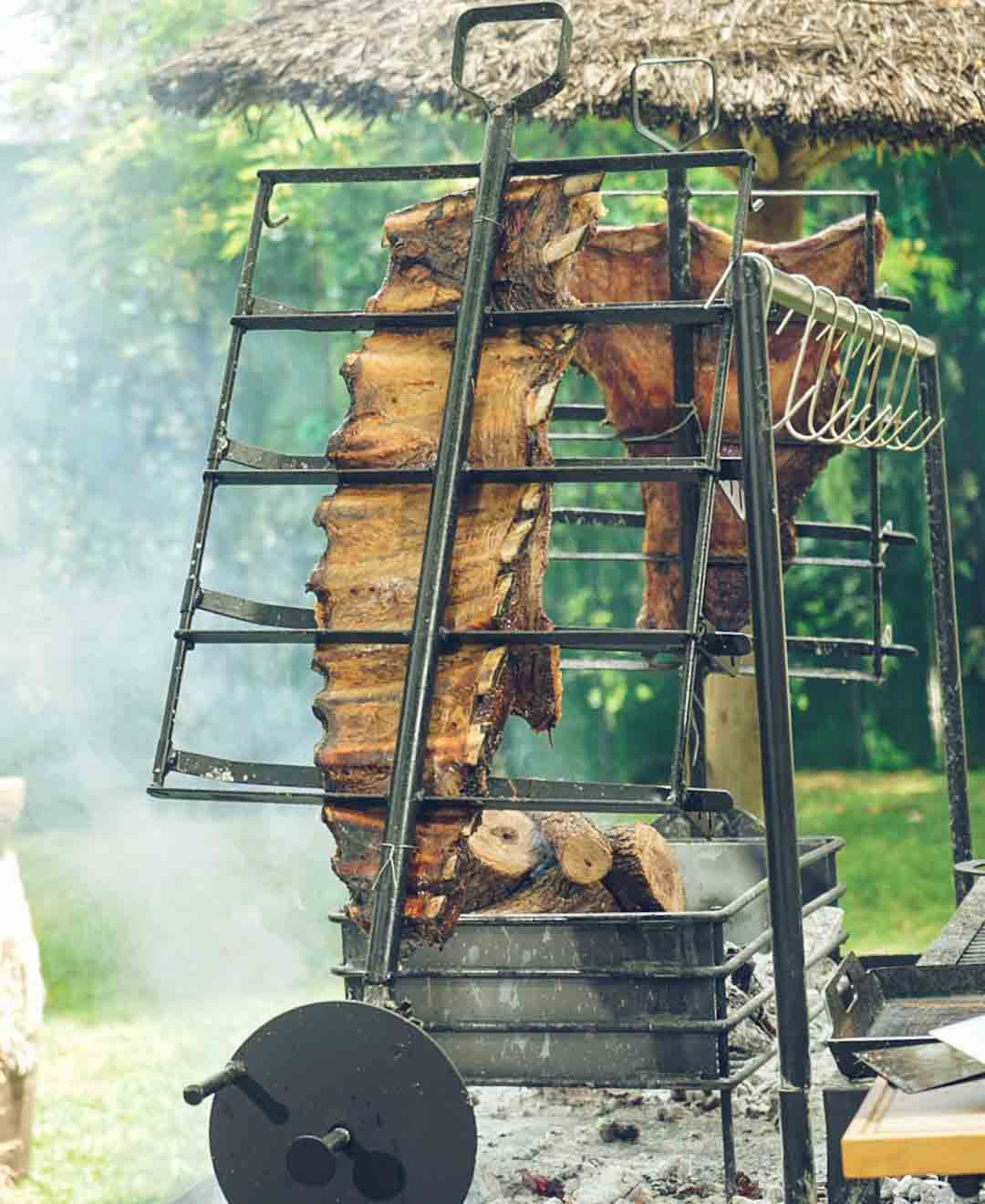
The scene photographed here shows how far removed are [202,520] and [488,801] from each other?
0.74m

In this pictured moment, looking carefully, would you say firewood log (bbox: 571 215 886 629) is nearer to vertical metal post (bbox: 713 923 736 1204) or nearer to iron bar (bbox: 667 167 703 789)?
iron bar (bbox: 667 167 703 789)

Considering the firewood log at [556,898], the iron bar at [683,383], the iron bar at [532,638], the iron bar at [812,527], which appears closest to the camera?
the iron bar at [532,638]

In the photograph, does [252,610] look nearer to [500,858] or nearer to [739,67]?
[500,858]

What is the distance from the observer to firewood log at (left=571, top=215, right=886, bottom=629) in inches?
169

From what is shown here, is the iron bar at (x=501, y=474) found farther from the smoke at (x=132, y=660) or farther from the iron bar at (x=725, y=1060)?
the smoke at (x=132, y=660)

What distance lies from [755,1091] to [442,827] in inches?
68.0

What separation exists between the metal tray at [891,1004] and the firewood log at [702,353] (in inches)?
61.5

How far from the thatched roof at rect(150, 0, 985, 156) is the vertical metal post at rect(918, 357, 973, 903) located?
152 centimetres

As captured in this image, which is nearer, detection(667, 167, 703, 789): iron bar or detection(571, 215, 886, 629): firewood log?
detection(667, 167, 703, 789): iron bar

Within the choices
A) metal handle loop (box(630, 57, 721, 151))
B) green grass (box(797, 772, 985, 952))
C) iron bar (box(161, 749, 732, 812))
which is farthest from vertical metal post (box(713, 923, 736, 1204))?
green grass (box(797, 772, 985, 952))

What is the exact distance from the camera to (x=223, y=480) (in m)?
3.10

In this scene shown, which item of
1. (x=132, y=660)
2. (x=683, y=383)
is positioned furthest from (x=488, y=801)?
(x=132, y=660)

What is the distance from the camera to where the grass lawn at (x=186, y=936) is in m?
5.50

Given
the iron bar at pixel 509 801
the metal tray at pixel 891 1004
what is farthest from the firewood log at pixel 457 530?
the metal tray at pixel 891 1004
